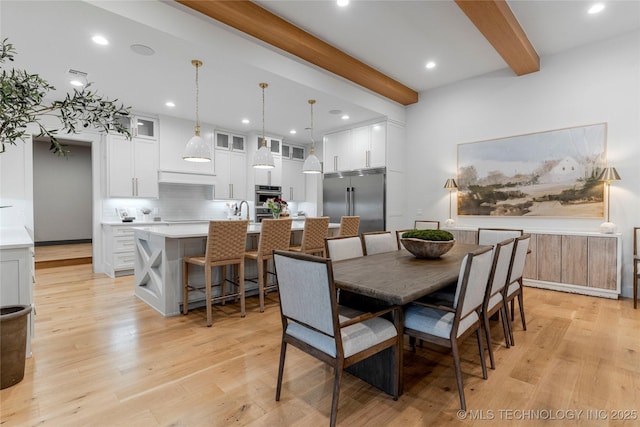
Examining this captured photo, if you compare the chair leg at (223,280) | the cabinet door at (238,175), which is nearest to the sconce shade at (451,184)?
the chair leg at (223,280)

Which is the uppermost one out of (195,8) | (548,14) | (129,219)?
(548,14)

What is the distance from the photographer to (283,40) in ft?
11.7

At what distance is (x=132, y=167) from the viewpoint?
17.7 ft

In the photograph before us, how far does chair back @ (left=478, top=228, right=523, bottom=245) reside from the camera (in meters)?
3.29

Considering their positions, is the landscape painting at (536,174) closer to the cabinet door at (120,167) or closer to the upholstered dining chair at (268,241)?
the upholstered dining chair at (268,241)

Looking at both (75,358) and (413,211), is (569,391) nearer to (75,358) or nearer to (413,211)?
(75,358)

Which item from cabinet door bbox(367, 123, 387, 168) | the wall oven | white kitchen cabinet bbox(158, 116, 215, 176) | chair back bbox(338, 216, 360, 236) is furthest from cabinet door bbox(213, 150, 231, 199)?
chair back bbox(338, 216, 360, 236)

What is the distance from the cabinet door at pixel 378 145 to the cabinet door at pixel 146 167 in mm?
3886

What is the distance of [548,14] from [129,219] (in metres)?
6.48

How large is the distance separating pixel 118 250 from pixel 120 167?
54.6 inches

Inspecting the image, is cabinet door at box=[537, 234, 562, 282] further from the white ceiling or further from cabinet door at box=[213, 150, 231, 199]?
cabinet door at box=[213, 150, 231, 199]

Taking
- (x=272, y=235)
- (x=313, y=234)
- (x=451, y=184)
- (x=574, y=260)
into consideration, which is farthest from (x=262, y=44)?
(x=574, y=260)

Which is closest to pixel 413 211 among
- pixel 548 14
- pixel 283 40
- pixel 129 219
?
pixel 548 14

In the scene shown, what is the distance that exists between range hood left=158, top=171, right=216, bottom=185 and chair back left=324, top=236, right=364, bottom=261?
431 centimetres
